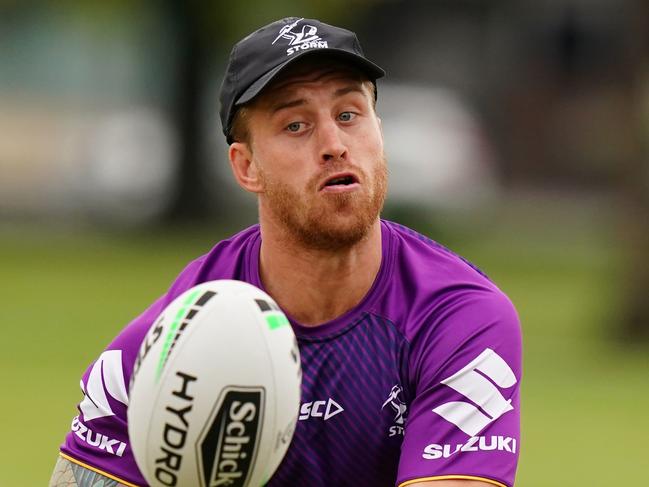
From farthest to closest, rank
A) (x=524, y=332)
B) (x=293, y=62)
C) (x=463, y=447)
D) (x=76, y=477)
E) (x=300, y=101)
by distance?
(x=524, y=332), (x=76, y=477), (x=300, y=101), (x=293, y=62), (x=463, y=447)

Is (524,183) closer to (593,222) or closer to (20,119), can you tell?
(593,222)

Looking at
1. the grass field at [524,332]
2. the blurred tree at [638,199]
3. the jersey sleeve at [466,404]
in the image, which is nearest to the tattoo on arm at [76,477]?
the jersey sleeve at [466,404]

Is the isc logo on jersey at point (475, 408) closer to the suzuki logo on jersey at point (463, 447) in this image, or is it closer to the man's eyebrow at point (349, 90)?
the suzuki logo on jersey at point (463, 447)

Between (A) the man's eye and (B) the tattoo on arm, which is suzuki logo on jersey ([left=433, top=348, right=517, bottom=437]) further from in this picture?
(B) the tattoo on arm

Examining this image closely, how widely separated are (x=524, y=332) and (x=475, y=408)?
34.4ft

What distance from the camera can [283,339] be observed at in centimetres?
448

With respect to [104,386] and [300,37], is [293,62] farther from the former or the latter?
[104,386]

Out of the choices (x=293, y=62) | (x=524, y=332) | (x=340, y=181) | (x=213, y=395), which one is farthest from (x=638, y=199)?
(x=213, y=395)

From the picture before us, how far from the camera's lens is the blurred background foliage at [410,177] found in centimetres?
1308

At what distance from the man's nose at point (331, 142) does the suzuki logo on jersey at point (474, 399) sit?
2.75 ft

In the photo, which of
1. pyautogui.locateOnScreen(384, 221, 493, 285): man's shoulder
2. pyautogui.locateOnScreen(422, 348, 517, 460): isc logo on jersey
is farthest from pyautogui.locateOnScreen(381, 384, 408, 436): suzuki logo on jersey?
pyautogui.locateOnScreen(384, 221, 493, 285): man's shoulder

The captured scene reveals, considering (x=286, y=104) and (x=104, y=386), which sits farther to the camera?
(x=104, y=386)

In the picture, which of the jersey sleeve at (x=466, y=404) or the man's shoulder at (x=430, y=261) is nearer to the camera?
the jersey sleeve at (x=466, y=404)

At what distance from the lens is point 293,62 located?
5.27 m
